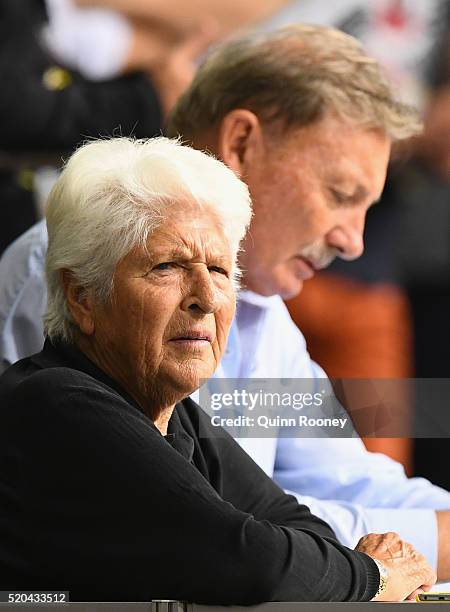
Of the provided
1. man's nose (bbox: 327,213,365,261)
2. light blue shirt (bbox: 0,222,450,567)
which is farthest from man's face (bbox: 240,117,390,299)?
light blue shirt (bbox: 0,222,450,567)

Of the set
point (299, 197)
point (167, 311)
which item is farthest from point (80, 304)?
point (299, 197)

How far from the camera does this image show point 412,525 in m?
2.15

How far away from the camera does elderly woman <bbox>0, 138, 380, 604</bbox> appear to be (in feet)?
→ 5.45

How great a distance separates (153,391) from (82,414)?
0.54 ft

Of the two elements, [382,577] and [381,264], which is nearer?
[382,577]

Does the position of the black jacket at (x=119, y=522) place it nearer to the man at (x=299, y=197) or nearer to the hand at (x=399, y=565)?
the hand at (x=399, y=565)

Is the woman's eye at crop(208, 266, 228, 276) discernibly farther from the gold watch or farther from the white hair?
the gold watch

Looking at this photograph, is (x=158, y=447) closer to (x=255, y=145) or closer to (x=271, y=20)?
(x=255, y=145)

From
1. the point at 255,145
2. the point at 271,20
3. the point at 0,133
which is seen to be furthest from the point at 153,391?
the point at 271,20

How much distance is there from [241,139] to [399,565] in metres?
0.81

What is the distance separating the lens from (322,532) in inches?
76.0

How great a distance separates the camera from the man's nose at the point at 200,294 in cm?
181

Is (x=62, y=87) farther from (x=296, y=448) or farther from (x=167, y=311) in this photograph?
(x=167, y=311)

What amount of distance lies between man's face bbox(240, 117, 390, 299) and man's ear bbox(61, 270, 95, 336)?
0.43m
